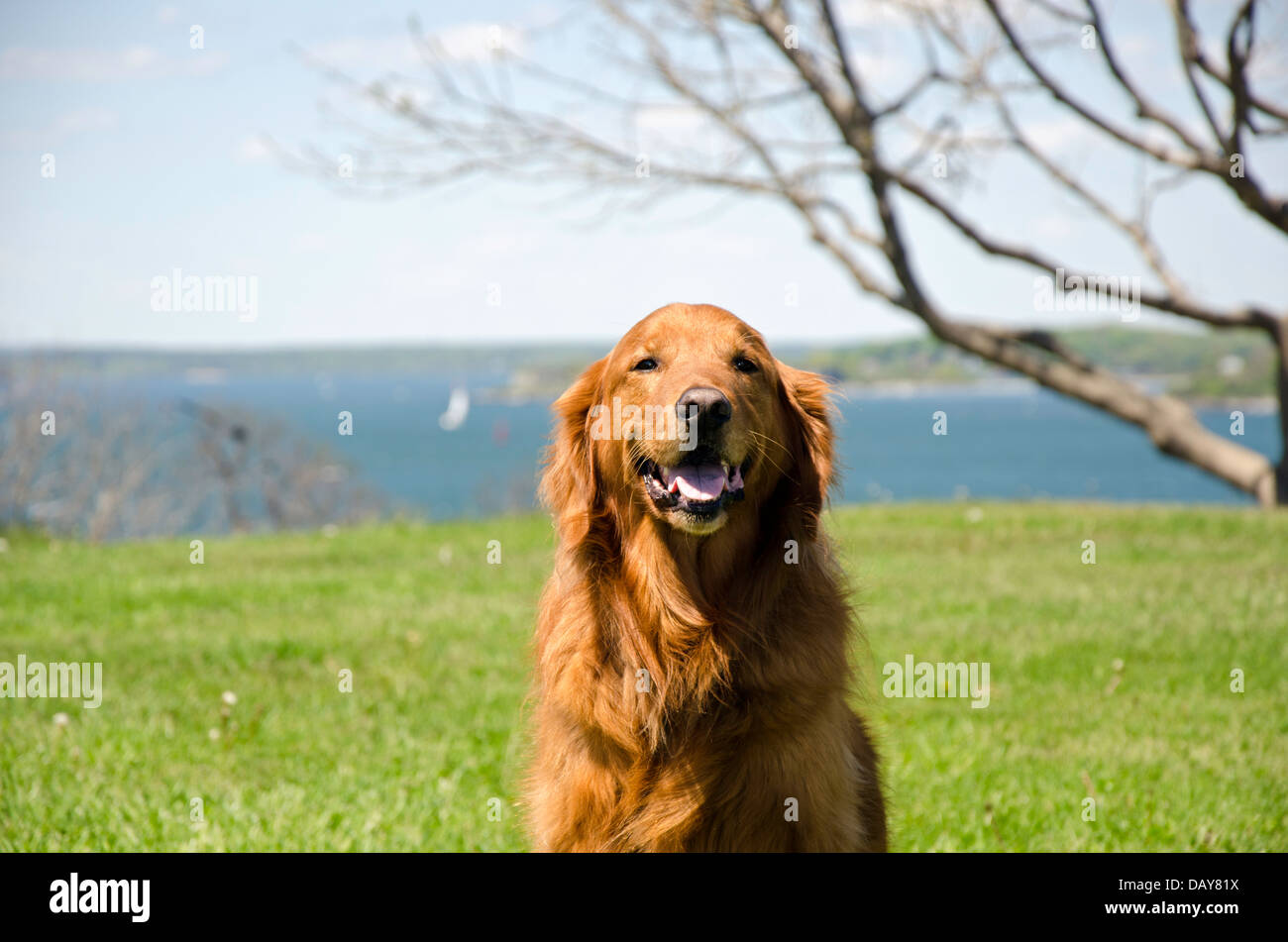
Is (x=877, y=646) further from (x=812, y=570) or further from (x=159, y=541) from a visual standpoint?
(x=159, y=541)

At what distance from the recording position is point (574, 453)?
12.2ft

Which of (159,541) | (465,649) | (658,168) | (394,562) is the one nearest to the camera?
(465,649)

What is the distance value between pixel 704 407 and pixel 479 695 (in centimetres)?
406

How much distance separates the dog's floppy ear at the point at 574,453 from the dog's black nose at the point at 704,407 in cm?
55

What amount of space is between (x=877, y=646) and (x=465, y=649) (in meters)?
2.90

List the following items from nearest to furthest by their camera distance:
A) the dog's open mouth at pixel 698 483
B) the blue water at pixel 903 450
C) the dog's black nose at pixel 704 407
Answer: the dog's black nose at pixel 704 407
the dog's open mouth at pixel 698 483
the blue water at pixel 903 450

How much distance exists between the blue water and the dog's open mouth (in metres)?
21.8

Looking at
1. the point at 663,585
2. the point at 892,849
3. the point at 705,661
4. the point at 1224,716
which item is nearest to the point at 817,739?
the point at 705,661

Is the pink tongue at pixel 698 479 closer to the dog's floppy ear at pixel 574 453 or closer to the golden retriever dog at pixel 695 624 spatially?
the golden retriever dog at pixel 695 624

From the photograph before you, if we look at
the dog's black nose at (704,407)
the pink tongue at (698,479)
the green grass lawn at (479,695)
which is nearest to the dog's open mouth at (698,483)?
the pink tongue at (698,479)

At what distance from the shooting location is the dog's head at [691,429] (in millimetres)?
3287

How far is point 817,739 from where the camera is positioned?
3338 mm

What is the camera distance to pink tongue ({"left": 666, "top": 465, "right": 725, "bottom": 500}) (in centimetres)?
331
